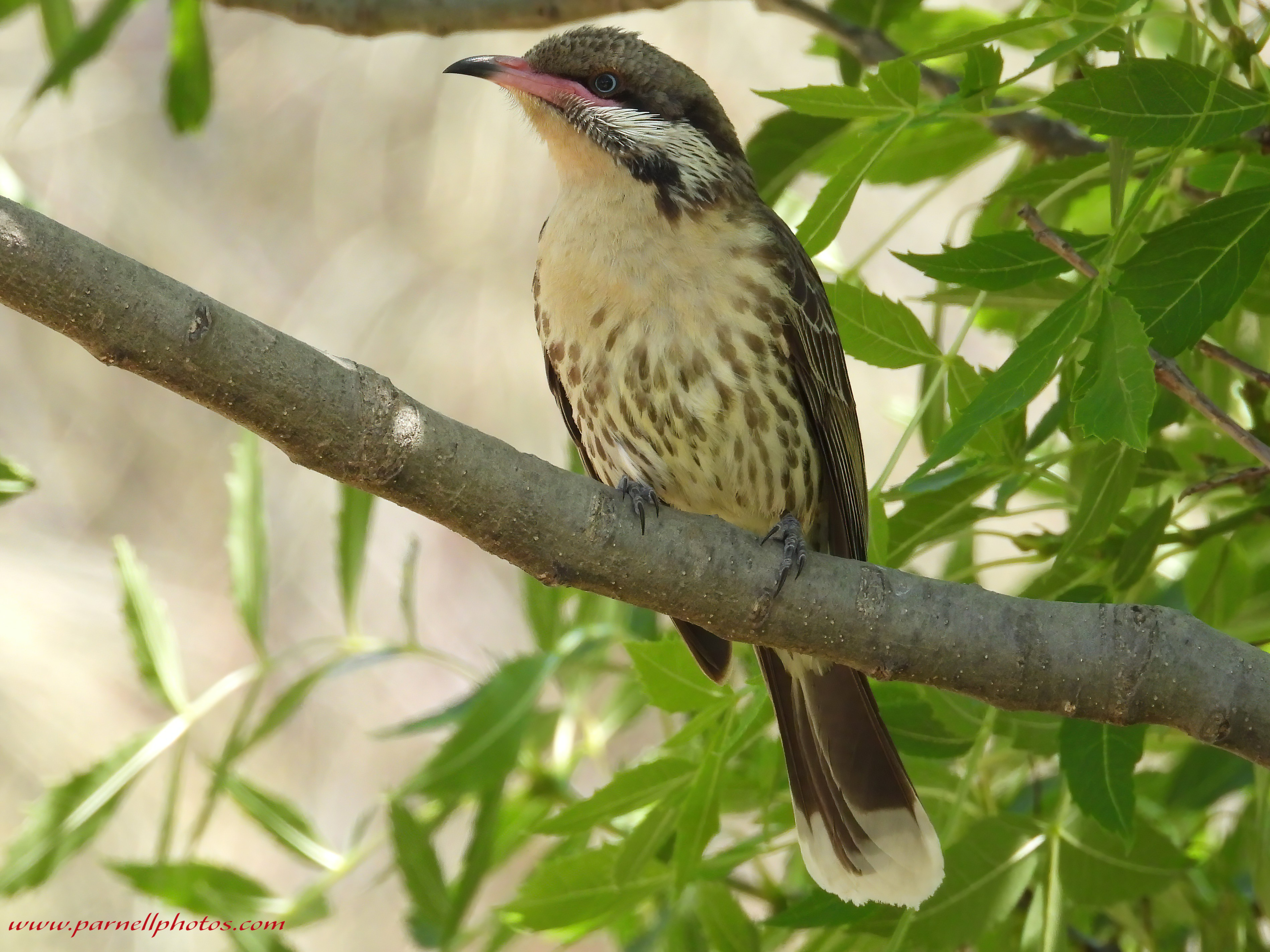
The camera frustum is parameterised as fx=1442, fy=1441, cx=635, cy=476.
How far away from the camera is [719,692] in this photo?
246 centimetres

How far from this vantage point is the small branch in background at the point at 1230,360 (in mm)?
2250

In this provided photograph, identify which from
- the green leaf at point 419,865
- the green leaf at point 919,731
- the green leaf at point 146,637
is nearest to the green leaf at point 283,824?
the green leaf at point 146,637

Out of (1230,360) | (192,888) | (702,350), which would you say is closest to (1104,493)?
(1230,360)

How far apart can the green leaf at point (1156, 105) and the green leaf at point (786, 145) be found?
43.8 inches

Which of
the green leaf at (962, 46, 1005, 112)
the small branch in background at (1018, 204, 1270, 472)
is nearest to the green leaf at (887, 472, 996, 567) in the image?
the small branch in background at (1018, 204, 1270, 472)

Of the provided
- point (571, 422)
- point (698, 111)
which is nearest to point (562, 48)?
point (698, 111)

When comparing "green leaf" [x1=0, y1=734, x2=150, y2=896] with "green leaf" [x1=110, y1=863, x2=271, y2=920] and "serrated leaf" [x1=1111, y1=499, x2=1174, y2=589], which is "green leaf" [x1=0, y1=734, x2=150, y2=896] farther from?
"serrated leaf" [x1=1111, y1=499, x2=1174, y2=589]

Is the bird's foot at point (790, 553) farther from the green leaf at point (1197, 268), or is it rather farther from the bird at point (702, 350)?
the green leaf at point (1197, 268)

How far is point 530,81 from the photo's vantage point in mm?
3461

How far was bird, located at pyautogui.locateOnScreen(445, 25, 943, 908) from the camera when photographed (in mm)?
3158

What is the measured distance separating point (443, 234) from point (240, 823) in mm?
2997

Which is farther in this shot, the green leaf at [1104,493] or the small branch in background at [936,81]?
the small branch in background at [936,81]

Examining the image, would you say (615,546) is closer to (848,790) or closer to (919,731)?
(919,731)

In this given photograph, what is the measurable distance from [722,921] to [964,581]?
812 mm
